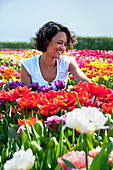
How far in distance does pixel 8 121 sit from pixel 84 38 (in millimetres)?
16969

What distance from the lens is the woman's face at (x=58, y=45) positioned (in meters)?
2.71

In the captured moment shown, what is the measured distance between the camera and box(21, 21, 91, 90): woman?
275 centimetres

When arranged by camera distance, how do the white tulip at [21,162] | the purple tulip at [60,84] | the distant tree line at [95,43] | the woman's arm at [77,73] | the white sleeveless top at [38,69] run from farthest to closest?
the distant tree line at [95,43], the white sleeveless top at [38,69], the woman's arm at [77,73], the purple tulip at [60,84], the white tulip at [21,162]

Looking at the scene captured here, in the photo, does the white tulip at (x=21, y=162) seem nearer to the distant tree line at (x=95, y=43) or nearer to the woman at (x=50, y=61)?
the woman at (x=50, y=61)

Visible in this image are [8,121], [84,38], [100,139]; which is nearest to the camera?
[100,139]

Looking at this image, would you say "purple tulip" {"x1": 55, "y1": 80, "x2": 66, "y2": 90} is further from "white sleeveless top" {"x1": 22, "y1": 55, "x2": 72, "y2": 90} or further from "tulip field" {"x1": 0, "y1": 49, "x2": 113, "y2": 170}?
"white sleeveless top" {"x1": 22, "y1": 55, "x2": 72, "y2": 90}

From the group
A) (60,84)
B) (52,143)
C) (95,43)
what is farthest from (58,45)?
(95,43)

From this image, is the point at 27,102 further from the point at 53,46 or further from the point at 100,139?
the point at 53,46

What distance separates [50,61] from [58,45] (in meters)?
0.23

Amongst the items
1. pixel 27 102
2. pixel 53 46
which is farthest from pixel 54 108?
pixel 53 46

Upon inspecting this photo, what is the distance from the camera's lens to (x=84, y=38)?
1812 cm

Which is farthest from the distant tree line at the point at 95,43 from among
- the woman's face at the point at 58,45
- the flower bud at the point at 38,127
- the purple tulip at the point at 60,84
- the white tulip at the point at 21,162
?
the white tulip at the point at 21,162

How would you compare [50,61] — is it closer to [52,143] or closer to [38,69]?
[38,69]

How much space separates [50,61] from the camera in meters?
2.87
